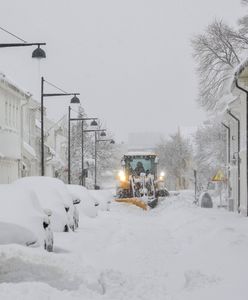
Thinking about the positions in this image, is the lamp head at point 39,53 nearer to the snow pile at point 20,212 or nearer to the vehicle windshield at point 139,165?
the snow pile at point 20,212

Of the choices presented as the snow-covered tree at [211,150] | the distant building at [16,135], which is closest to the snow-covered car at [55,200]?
the distant building at [16,135]

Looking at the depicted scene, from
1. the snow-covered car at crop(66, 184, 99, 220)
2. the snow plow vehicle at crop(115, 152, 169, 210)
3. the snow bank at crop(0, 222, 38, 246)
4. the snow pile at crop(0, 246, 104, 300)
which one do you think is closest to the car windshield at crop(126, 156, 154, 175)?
the snow plow vehicle at crop(115, 152, 169, 210)

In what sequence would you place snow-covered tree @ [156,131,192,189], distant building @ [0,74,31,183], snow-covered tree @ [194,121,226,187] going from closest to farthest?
distant building @ [0,74,31,183], snow-covered tree @ [194,121,226,187], snow-covered tree @ [156,131,192,189]

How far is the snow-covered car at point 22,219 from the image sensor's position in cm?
1271

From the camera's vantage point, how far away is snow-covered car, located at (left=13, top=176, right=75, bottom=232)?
755 inches

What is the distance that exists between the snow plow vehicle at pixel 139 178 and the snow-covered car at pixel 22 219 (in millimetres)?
30702

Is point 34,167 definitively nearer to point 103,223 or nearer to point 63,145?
point 63,145

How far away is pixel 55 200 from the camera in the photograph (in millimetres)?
19781

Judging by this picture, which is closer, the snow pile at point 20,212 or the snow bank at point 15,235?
the snow bank at point 15,235

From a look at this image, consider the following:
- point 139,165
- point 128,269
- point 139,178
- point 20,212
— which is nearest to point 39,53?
point 20,212

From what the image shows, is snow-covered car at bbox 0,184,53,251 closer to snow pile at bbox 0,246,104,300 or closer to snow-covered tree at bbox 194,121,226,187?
snow pile at bbox 0,246,104,300

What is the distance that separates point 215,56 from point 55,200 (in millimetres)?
37829

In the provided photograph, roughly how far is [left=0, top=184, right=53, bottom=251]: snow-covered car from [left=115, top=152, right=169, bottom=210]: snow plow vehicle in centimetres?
3070

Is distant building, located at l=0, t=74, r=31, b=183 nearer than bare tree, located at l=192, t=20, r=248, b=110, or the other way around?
distant building, located at l=0, t=74, r=31, b=183
